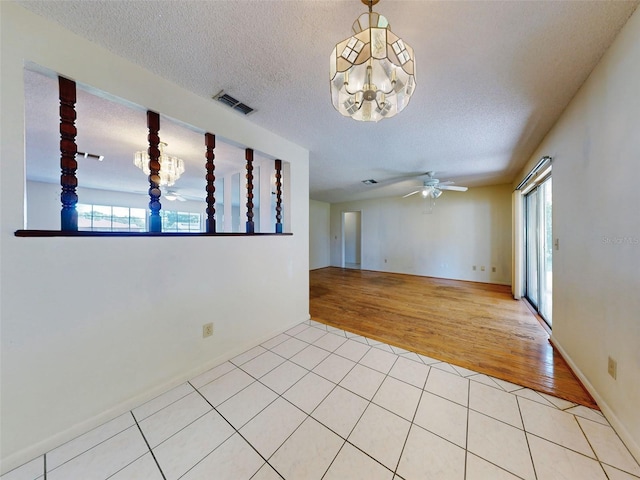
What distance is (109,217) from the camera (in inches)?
220

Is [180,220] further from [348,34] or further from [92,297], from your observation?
[348,34]

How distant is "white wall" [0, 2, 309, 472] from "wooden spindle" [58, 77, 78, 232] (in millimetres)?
91

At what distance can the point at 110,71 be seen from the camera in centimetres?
137

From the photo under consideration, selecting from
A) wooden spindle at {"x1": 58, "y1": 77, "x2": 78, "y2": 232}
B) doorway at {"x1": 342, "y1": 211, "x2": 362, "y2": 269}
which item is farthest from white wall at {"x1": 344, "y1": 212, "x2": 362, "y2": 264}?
wooden spindle at {"x1": 58, "y1": 77, "x2": 78, "y2": 232}

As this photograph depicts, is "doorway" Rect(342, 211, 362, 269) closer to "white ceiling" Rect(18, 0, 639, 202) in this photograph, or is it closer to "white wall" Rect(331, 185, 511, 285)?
"white wall" Rect(331, 185, 511, 285)


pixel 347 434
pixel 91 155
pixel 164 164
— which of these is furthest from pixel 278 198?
pixel 91 155

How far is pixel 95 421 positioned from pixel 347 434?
1500mm

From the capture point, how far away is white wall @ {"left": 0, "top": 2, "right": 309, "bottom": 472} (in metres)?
1.08

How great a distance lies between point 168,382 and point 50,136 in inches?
118

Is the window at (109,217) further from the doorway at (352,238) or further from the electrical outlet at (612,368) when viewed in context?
the electrical outlet at (612,368)

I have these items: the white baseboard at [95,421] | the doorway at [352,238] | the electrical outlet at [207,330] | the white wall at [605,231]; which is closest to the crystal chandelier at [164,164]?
the electrical outlet at [207,330]

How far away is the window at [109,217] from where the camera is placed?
209 inches

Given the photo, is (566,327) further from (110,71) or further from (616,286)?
(110,71)

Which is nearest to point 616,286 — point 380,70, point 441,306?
point 380,70
